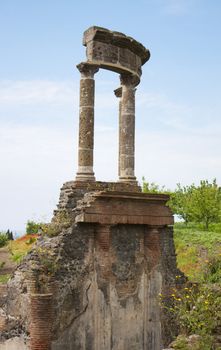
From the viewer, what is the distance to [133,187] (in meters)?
14.1

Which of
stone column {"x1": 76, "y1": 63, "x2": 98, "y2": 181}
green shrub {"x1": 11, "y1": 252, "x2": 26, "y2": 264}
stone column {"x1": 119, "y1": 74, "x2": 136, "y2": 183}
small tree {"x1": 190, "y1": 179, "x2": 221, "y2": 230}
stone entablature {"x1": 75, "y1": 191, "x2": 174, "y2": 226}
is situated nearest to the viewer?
stone entablature {"x1": 75, "y1": 191, "x2": 174, "y2": 226}

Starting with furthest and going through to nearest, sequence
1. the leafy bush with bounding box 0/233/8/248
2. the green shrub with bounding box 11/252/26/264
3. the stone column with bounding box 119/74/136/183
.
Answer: the leafy bush with bounding box 0/233/8/248
the green shrub with bounding box 11/252/26/264
the stone column with bounding box 119/74/136/183

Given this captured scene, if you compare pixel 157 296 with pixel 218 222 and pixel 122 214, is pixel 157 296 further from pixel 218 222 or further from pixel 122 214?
pixel 218 222

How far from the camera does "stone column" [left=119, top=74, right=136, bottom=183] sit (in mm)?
14375

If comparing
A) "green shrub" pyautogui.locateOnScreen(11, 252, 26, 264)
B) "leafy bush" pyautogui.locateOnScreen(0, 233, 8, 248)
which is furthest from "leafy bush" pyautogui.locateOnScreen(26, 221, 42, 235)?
"green shrub" pyautogui.locateOnScreen(11, 252, 26, 264)

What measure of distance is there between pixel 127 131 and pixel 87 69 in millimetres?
2294

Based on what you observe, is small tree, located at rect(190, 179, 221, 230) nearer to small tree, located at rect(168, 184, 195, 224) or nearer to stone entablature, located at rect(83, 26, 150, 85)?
small tree, located at rect(168, 184, 195, 224)

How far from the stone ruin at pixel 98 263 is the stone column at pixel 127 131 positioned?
3cm

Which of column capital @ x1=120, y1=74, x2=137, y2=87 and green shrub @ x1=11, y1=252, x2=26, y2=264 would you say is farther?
green shrub @ x1=11, y1=252, x2=26, y2=264

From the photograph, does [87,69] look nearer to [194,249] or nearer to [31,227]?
[194,249]

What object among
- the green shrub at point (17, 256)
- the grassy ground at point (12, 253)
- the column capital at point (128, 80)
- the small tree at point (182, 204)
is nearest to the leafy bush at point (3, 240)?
the grassy ground at point (12, 253)

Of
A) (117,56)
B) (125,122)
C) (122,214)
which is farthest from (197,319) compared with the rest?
(117,56)

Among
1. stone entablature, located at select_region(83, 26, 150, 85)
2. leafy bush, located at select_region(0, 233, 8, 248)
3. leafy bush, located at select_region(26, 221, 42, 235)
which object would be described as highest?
stone entablature, located at select_region(83, 26, 150, 85)

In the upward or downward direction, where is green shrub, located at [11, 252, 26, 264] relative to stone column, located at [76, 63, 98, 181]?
downward
